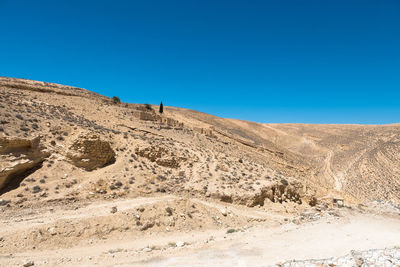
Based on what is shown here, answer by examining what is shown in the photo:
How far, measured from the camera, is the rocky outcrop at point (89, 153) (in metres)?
12.7

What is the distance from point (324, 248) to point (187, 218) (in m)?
6.15

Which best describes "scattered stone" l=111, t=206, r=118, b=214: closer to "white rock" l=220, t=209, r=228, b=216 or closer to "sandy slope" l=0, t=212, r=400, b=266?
"sandy slope" l=0, t=212, r=400, b=266

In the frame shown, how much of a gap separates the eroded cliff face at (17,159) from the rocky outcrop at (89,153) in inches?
57.1

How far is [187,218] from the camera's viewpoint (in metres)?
10.8

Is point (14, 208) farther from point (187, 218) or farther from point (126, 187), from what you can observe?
point (187, 218)

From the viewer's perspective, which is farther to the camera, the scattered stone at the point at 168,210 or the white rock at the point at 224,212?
the white rock at the point at 224,212

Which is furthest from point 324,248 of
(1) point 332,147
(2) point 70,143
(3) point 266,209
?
(1) point 332,147

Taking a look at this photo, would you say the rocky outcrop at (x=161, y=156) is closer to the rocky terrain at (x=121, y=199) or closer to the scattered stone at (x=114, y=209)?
the rocky terrain at (x=121, y=199)

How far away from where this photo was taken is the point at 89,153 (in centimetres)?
1309

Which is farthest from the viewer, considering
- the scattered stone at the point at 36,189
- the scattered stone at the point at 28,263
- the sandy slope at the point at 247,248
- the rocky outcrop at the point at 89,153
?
the rocky outcrop at the point at 89,153

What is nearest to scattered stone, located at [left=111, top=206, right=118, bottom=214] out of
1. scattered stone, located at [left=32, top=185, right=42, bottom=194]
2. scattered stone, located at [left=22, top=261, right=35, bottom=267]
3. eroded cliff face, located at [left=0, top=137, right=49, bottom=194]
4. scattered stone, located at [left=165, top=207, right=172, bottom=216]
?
scattered stone, located at [left=165, top=207, right=172, bottom=216]

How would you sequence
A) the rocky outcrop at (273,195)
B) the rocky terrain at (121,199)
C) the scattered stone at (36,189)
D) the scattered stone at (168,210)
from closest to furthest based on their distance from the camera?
1. the rocky terrain at (121,199)
2. the scattered stone at (36,189)
3. the scattered stone at (168,210)
4. the rocky outcrop at (273,195)

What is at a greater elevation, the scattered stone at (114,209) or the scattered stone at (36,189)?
the scattered stone at (36,189)

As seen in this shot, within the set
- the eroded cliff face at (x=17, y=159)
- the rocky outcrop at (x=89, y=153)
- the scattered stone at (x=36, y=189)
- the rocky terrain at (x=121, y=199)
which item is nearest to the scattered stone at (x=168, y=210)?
the rocky terrain at (x=121, y=199)
